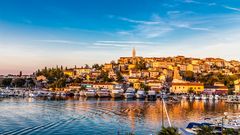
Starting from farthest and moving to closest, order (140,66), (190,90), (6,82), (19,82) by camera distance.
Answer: (140,66), (6,82), (19,82), (190,90)

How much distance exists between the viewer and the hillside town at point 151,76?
8326cm

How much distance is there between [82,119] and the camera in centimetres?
3067

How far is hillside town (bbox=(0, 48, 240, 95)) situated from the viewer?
8326 cm

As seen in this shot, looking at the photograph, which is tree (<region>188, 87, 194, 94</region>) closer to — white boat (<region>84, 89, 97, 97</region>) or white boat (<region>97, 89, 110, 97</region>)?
white boat (<region>97, 89, 110, 97</region>)

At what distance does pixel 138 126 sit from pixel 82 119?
18.4 feet

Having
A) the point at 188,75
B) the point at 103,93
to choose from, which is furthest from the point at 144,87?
the point at 188,75

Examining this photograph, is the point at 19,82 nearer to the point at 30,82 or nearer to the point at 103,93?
the point at 30,82

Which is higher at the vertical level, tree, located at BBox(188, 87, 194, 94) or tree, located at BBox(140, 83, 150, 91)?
tree, located at BBox(140, 83, 150, 91)

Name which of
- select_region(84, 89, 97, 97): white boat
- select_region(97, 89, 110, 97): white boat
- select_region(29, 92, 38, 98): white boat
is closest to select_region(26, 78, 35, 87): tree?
select_region(84, 89, 97, 97): white boat

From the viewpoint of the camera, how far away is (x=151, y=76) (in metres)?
102

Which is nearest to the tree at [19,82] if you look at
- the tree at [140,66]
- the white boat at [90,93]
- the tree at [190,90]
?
the white boat at [90,93]

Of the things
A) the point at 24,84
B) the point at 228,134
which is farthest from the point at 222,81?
the point at 228,134

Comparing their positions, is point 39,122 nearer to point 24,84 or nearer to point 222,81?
point 222,81

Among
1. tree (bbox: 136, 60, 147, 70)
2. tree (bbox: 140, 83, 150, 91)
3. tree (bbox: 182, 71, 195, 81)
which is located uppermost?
tree (bbox: 136, 60, 147, 70)
